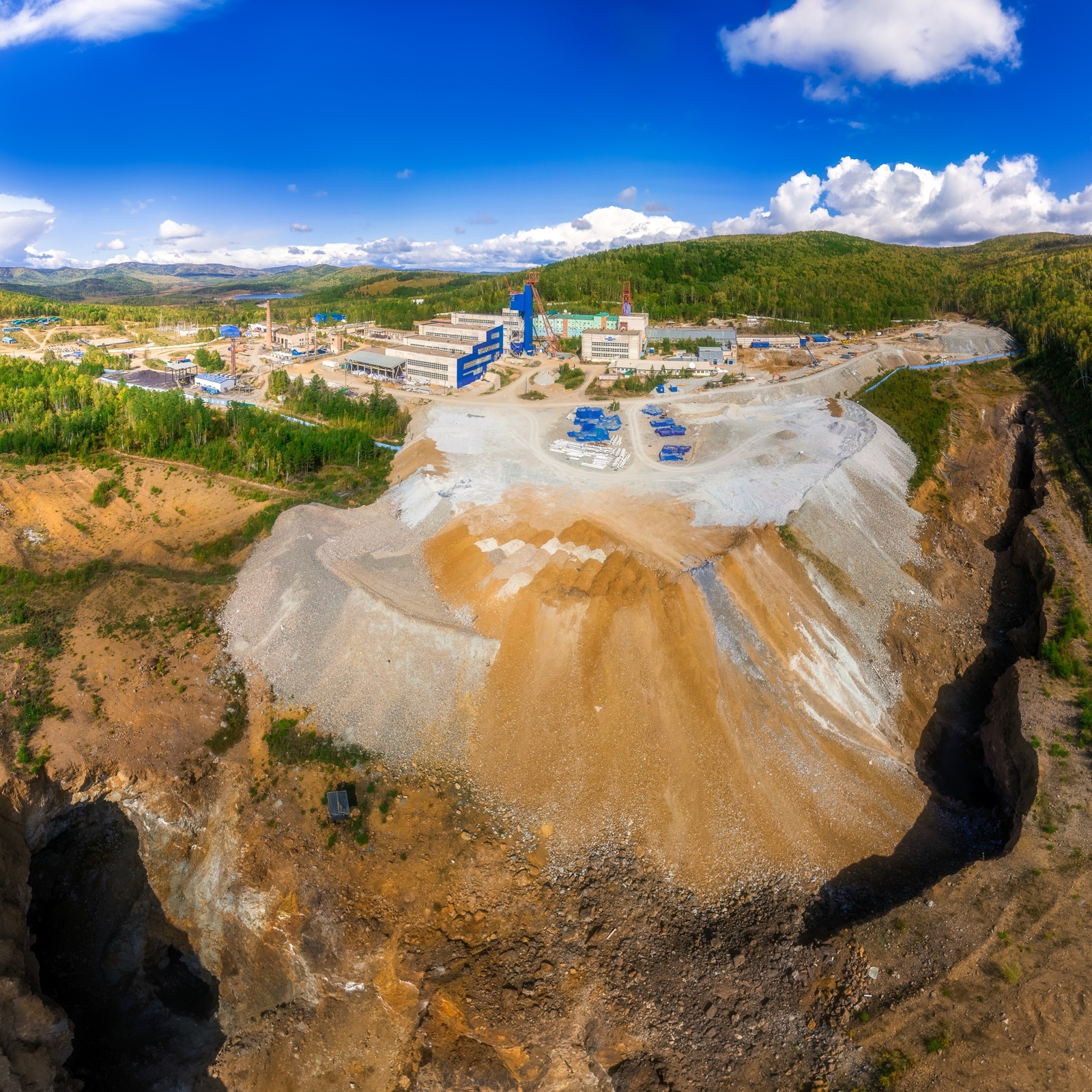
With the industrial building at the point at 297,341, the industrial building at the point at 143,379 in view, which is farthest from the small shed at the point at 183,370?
the industrial building at the point at 297,341

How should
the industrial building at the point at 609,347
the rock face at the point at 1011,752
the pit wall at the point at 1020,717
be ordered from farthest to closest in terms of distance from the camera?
the industrial building at the point at 609,347 < the pit wall at the point at 1020,717 < the rock face at the point at 1011,752

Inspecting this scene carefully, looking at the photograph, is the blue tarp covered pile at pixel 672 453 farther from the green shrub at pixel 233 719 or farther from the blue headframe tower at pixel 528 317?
the blue headframe tower at pixel 528 317

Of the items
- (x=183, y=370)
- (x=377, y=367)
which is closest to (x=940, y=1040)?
(x=377, y=367)

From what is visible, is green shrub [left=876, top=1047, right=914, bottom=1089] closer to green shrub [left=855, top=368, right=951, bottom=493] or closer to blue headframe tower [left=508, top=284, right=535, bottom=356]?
green shrub [left=855, top=368, right=951, bottom=493]

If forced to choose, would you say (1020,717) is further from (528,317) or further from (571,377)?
(528,317)

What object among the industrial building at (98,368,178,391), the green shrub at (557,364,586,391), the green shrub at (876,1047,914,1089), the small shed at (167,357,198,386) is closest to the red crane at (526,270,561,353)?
the green shrub at (557,364,586,391)

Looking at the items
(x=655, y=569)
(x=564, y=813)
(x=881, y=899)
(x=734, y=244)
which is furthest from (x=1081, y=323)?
(x=734, y=244)
